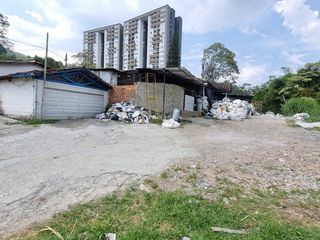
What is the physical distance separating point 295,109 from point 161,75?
12.4 m

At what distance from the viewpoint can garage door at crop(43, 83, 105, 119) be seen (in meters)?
11.7

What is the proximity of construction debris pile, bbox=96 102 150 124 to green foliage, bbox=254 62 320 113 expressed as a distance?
17573 mm

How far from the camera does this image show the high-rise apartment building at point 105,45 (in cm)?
3491

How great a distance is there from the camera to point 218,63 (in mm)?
33562

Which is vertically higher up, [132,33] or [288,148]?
[132,33]

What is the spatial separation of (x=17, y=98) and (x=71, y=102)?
245cm

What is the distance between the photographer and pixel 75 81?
13.1 m

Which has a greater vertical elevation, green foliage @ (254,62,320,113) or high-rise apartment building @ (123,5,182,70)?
high-rise apartment building @ (123,5,182,70)

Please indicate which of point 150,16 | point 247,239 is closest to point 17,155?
point 247,239

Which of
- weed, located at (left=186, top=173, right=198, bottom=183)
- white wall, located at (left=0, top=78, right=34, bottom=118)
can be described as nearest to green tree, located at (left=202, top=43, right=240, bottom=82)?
white wall, located at (left=0, top=78, right=34, bottom=118)

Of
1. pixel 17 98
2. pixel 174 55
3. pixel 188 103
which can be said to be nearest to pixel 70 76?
pixel 17 98

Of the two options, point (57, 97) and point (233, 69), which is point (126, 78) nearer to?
point (57, 97)

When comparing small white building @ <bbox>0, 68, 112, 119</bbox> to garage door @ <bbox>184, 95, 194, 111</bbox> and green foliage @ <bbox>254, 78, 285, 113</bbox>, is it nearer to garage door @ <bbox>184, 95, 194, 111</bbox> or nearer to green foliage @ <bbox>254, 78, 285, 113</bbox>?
garage door @ <bbox>184, 95, 194, 111</bbox>

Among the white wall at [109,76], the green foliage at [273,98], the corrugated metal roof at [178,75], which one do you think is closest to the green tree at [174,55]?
the green foliage at [273,98]
